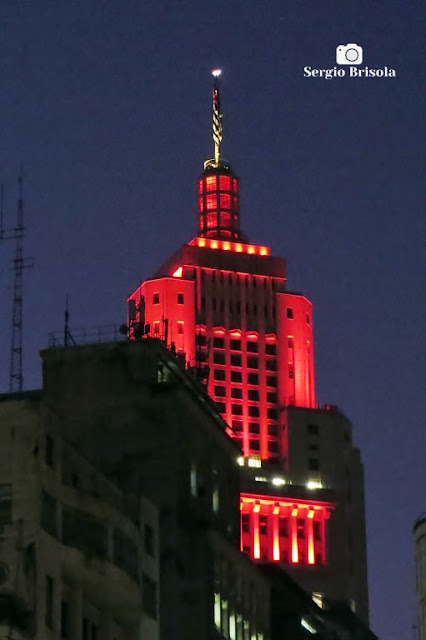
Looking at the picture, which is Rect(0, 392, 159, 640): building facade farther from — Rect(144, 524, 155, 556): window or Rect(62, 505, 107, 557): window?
Rect(144, 524, 155, 556): window

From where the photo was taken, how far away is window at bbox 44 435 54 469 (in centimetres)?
10022

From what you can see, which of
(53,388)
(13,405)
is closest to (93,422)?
(53,388)

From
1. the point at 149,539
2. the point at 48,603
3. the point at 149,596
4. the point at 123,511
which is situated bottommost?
the point at 48,603

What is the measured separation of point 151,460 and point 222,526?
8.60 metres

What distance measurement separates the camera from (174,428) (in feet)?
414

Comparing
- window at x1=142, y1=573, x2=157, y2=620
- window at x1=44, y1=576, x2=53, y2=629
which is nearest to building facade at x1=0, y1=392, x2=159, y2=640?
window at x1=44, y1=576, x2=53, y2=629

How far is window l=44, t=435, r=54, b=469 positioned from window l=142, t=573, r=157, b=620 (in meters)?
16.1

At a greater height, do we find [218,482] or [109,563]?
[218,482]

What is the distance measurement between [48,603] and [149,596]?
64.8 feet

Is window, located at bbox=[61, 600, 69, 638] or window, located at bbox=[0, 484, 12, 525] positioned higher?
window, located at bbox=[0, 484, 12, 525]

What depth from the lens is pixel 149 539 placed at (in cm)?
11788

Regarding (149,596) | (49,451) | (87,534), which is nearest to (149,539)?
(149,596)

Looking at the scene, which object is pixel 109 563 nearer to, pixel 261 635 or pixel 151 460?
pixel 151 460

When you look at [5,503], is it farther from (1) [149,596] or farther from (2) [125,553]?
(1) [149,596]
